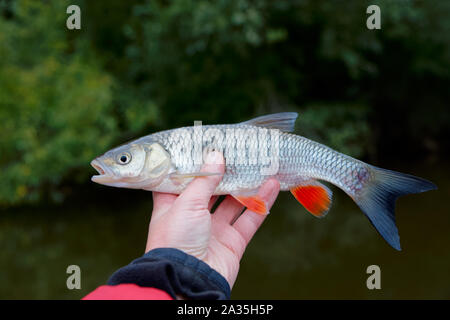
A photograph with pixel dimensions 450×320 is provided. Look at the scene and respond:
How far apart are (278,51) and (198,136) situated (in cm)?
794

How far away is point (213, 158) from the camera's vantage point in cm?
230

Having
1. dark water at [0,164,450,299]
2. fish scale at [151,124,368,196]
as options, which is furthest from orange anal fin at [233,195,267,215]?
dark water at [0,164,450,299]

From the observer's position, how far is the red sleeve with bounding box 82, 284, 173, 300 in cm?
169

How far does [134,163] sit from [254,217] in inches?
34.2

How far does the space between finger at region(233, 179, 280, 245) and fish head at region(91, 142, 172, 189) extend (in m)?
0.57

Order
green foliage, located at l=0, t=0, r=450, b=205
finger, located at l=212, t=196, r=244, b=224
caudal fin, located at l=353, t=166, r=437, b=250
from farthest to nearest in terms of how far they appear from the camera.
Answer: green foliage, located at l=0, t=0, r=450, b=205
finger, located at l=212, t=196, r=244, b=224
caudal fin, located at l=353, t=166, r=437, b=250

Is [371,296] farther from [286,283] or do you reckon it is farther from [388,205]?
[388,205]

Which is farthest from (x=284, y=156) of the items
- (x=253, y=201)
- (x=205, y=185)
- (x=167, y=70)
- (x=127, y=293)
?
(x=167, y=70)

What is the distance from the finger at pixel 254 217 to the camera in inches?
95.8

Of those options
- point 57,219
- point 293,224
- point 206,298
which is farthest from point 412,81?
point 206,298

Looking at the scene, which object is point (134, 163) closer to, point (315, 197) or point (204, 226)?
point (204, 226)

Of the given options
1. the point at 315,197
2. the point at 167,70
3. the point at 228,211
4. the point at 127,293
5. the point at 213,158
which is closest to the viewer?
the point at 127,293

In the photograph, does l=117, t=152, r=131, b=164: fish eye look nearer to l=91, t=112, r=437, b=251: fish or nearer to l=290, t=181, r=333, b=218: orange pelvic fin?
l=91, t=112, r=437, b=251: fish

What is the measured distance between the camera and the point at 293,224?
9.22 meters
